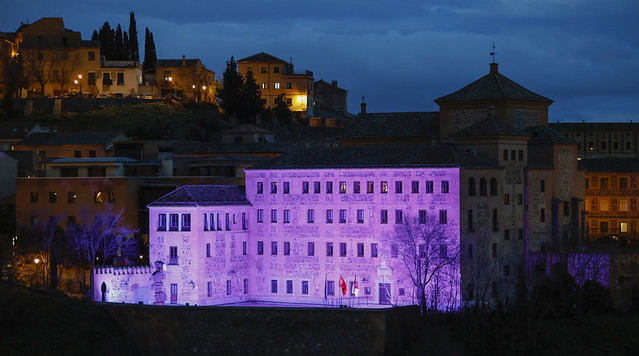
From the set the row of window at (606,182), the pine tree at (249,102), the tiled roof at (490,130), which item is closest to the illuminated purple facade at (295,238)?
the tiled roof at (490,130)

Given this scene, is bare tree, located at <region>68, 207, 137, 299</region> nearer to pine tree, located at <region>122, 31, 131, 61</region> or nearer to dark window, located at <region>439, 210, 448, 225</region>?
dark window, located at <region>439, 210, 448, 225</region>

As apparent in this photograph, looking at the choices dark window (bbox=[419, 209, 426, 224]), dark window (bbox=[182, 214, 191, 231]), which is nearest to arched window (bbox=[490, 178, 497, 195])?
dark window (bbox=[419, 209, 426, 224])

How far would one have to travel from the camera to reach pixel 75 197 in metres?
77.4

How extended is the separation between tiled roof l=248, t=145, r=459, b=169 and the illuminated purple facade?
0.29 meters

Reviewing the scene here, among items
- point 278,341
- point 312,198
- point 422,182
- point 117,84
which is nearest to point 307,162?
point 312,198

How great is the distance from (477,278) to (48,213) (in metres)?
28.6

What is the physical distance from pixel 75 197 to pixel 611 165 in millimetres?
41279

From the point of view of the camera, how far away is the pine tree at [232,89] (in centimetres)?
10838

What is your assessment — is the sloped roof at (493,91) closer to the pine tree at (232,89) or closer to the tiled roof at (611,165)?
the tiled roof at (611,165)

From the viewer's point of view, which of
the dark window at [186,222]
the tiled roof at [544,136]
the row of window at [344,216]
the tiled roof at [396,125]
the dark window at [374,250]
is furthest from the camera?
the tiled roof at [396,125]

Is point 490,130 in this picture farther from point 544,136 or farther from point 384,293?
point 384,293

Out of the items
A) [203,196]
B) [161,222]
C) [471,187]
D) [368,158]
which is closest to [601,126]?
[471,187]

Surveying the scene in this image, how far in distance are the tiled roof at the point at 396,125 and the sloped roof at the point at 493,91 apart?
2.80 metres

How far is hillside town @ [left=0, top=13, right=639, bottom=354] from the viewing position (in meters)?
67.1
